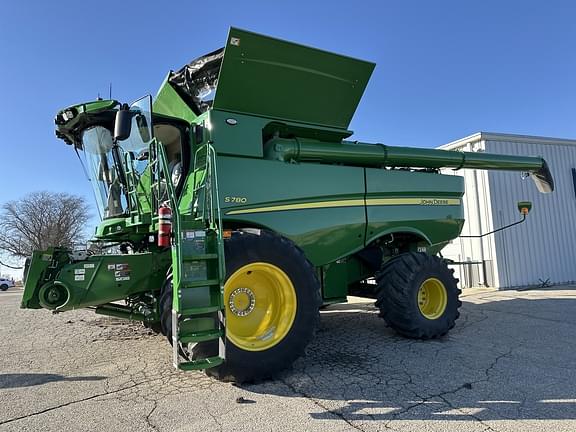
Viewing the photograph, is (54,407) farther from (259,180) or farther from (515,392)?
(515,392)

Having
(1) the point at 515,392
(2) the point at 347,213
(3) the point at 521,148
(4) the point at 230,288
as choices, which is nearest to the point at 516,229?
(3) the point at 521,148

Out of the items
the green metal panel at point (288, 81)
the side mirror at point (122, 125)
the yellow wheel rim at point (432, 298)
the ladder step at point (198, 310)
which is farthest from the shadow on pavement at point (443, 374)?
the green metal panel at point (288, 81)

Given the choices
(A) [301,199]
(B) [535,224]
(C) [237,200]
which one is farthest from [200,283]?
(B) [535,224]

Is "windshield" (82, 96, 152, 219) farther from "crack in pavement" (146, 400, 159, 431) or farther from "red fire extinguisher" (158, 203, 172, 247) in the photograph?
"crack in pavement" (146, 400, 159, 431)

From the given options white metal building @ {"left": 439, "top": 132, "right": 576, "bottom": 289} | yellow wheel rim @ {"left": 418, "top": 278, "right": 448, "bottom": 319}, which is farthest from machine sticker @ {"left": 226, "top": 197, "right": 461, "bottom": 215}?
white metal building @ {"left": 439, "top": 132, "right": 576, "bottom": 289}

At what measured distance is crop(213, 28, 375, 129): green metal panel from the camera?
5059mm

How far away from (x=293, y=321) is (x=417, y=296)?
229cm

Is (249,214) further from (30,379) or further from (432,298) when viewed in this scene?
(432,298)

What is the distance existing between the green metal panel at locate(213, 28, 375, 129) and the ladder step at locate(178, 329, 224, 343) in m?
2.65

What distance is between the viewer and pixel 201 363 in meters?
3.60

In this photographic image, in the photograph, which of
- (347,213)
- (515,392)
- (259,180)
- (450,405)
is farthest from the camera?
(347,213)

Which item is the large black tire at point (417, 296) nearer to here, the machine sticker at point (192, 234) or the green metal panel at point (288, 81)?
the green metal panel at point (288, 81)

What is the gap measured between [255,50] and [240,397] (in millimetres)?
3702

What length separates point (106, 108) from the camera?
515 centimetres
